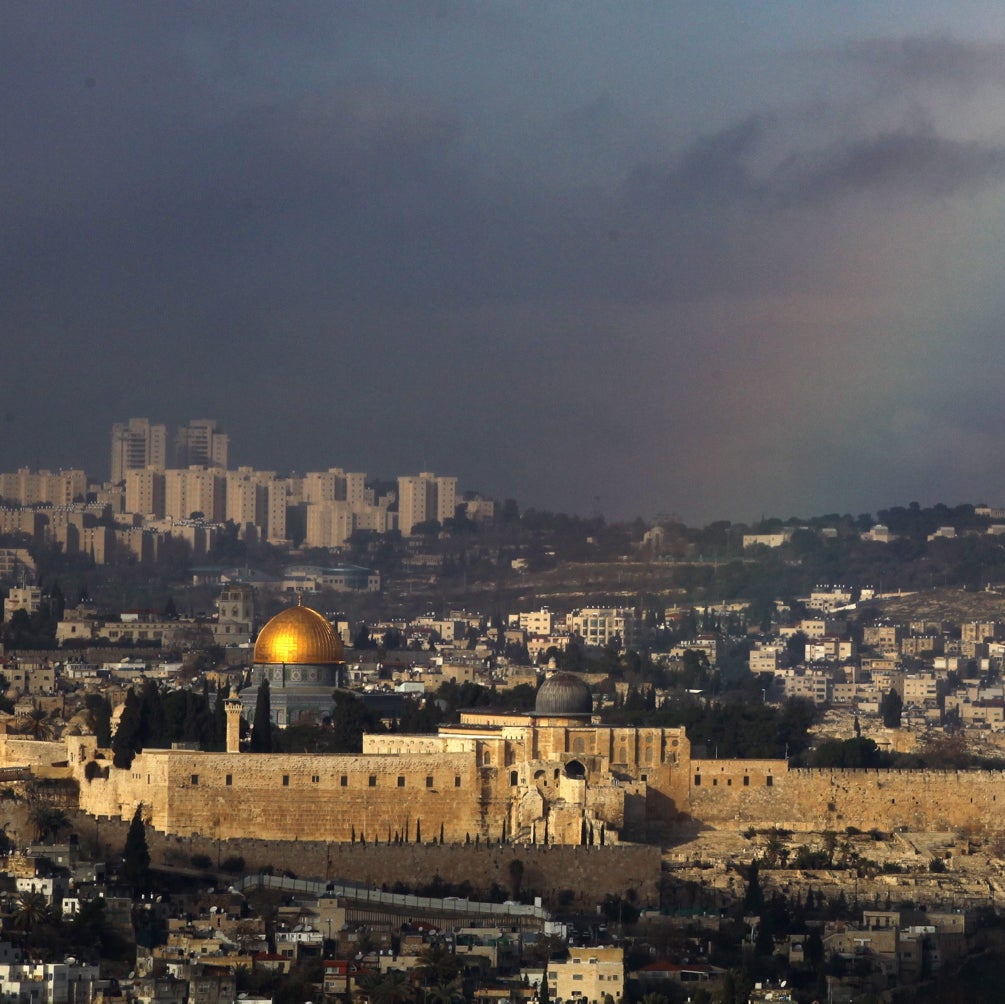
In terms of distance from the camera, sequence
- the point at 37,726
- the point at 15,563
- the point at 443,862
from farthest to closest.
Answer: the point at 15,563 < the point at 37,726 < the point at 443,862

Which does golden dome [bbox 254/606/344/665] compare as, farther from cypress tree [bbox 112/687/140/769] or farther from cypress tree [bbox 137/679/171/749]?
cypress tree [bbox 112/687/140/769]

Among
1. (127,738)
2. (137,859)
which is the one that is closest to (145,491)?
(127,738)

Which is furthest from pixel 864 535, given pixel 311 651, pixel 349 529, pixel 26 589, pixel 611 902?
pixel 611 902

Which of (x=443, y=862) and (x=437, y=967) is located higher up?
(x=443, y=862)

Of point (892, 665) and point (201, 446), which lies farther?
point (201, 446)

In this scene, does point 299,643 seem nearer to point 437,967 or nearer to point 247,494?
point 437,967

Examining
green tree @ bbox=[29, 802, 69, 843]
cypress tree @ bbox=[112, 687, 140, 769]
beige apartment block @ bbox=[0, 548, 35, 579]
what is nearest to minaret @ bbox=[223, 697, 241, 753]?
cypress tree @ bbox=[112, 687, 140, 769]

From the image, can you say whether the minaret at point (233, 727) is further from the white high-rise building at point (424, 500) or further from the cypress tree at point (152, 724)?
the white high-rise building at point (424, 500)
